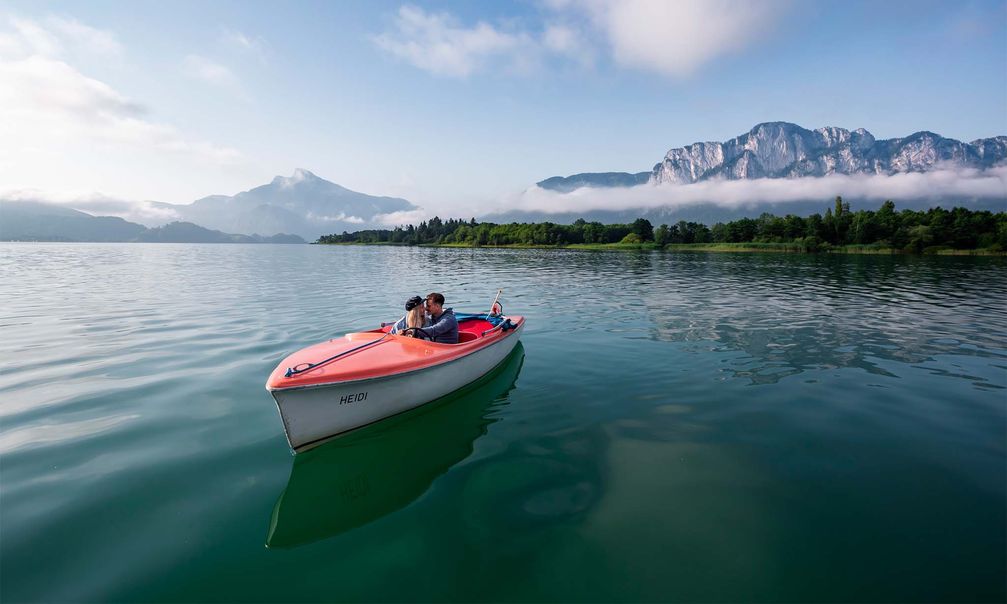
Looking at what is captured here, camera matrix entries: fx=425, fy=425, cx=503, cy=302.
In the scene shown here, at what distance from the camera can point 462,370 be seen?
35.2 ft

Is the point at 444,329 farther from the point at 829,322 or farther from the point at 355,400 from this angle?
the point at 829,322

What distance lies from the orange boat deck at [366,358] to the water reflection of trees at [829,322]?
8.86 meters

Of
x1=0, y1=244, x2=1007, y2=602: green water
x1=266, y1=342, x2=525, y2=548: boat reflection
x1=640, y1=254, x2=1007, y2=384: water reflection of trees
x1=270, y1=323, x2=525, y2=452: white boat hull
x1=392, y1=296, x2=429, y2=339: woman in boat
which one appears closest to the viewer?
x1=0, y1=244, x2=1007, y2=602: green water

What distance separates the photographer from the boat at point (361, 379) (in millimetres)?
7512

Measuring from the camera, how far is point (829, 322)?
1988 centimetres

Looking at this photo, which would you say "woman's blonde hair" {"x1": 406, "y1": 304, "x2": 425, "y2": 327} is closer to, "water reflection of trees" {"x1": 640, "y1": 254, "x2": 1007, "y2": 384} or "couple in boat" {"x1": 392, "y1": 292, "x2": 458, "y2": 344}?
"couple in boat" {"x1": 392, "y1": 292, "x2": 458, "y2": 344}

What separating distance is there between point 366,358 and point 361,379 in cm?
92

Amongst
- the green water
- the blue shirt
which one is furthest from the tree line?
the blue shirt

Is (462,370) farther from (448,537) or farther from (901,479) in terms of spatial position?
(901,479)

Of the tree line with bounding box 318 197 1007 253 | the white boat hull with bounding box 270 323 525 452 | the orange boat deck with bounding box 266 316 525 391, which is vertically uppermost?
the tree line with bounding box 318 197 1007 253

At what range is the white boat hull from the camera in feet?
24.6

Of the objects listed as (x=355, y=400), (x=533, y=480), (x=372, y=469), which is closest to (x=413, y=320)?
(x=355, y=400)

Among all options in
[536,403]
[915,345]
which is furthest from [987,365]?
[536,403]

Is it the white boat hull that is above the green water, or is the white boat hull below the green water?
above
